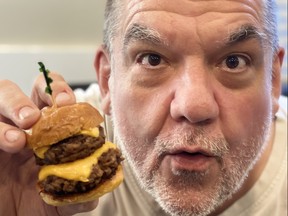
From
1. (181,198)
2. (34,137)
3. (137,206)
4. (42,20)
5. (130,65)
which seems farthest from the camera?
(42,20)

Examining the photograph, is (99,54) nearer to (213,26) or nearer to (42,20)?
(213,26)

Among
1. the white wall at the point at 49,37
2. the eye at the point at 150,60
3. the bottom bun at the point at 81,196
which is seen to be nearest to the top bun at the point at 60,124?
the bottom bun at the point at 81,196

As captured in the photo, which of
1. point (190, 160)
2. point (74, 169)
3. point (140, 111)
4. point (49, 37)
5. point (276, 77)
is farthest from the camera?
point (49, 37)

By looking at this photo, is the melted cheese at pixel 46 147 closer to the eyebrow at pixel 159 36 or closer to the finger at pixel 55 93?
the finger at pixel 55 93

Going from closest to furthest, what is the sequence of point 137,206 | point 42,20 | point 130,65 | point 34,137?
point 34,137, point 130,65, point 137,206, point 42,20

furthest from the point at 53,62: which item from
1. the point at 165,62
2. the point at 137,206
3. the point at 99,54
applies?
the point at 165,62

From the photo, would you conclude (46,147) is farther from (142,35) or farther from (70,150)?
(142,35)

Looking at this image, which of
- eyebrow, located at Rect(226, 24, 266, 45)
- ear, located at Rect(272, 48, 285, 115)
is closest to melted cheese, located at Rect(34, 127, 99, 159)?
eyebrow, located at Rect(226, 24, 266, 45)

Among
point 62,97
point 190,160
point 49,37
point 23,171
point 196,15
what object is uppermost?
point 196,15

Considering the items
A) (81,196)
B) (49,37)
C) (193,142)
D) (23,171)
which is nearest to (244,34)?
(193,142)
